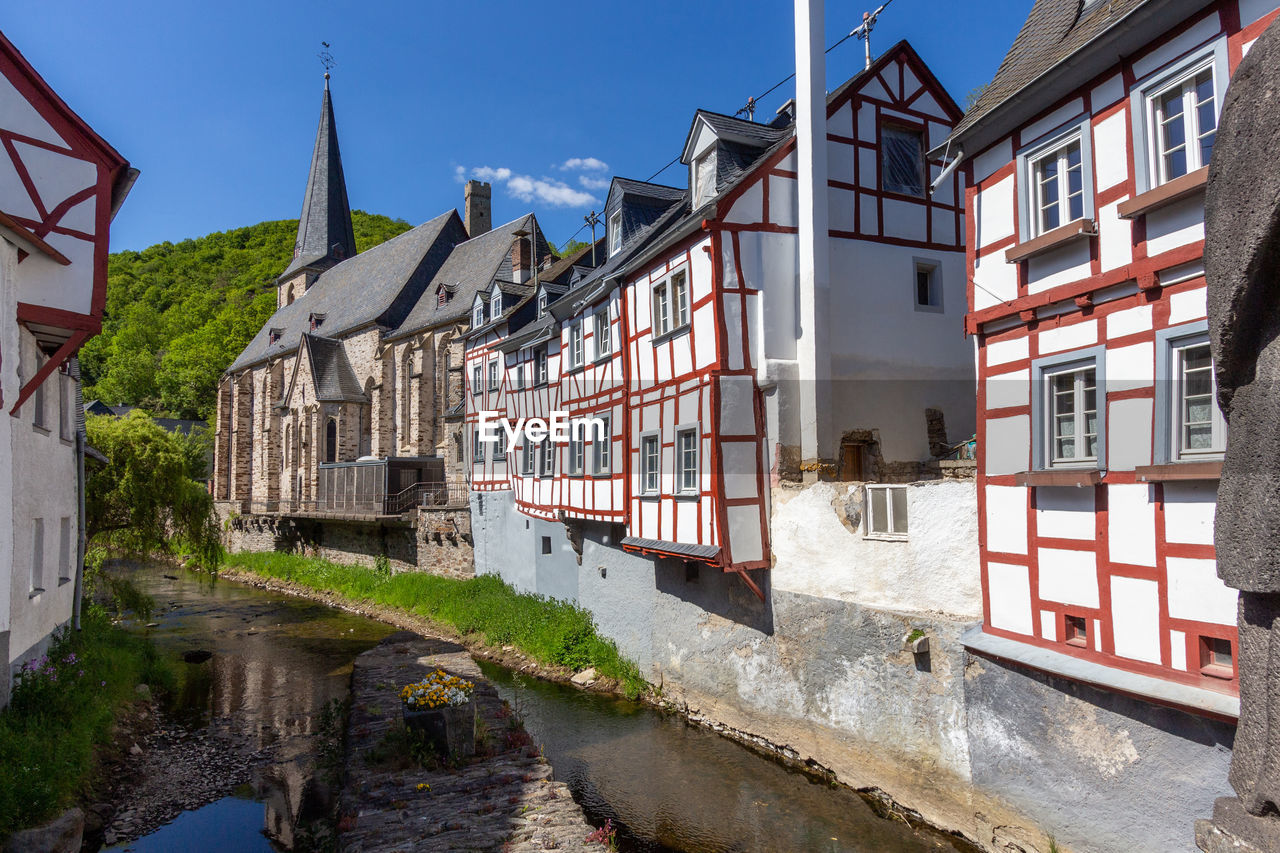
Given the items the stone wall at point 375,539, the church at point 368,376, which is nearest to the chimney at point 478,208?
the church at point 368,376

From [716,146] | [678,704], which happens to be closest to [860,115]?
[716,146]

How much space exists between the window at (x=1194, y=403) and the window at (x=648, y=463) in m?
8.83

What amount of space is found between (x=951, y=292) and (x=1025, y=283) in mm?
6225

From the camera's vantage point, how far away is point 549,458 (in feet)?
64.5

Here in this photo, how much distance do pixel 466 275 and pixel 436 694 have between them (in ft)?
93.6

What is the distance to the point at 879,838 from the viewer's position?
927 cm

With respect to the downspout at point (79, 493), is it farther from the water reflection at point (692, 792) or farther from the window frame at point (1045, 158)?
the window frame at point (1045, 158)

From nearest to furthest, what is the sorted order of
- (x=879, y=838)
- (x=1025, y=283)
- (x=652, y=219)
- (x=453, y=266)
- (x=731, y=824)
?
(x=1025, y=283), (x=879, y=838), (x=731, y=824), (x=652, y=219), (x=453, y=266)

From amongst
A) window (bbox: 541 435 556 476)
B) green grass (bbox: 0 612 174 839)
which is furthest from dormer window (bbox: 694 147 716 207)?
green grass (bbox: 0 612 174 839)

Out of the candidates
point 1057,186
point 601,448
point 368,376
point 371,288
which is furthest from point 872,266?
point 371,288

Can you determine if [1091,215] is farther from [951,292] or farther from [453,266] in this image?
[453,266]

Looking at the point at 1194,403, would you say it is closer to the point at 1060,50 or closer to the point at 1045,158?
the point at 1045,158

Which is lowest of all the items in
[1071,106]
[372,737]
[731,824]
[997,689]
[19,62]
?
[731,824]

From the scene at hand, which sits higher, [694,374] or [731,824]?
[694,374]
